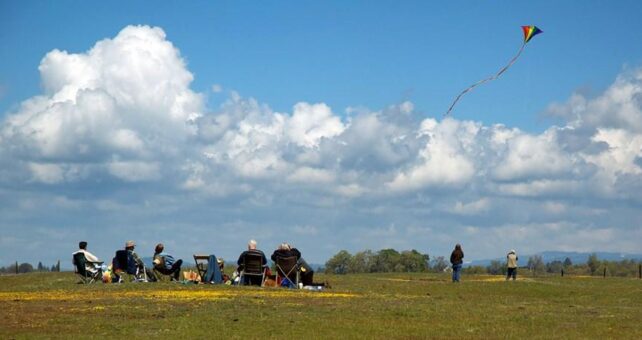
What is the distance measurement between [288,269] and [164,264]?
463cm

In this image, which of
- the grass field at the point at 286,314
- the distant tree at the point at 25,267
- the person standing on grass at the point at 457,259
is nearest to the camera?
the grass field at the point at 286,314

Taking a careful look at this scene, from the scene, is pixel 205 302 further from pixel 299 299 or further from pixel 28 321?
pixel 28 321

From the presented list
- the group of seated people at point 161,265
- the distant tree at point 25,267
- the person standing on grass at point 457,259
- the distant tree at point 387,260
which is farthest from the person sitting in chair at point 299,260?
the distant tree at point 387,260

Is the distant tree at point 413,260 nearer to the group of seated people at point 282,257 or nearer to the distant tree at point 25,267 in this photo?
the distant tree at point 25,267

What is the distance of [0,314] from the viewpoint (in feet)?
76.9

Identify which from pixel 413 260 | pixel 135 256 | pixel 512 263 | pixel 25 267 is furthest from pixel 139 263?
Result: pixel 413 260

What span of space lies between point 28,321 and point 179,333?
12.9 ft

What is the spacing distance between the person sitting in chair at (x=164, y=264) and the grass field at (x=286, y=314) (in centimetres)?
268

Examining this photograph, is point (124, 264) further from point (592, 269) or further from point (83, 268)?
point (592, 269)

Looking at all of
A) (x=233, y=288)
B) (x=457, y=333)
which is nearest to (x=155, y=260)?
(x=233, y=288)

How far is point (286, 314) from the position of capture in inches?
941

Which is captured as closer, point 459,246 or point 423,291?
point 423,291

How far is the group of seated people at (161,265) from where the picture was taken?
3616 cm

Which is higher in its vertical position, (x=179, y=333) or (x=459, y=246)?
(x=459, y=246)
